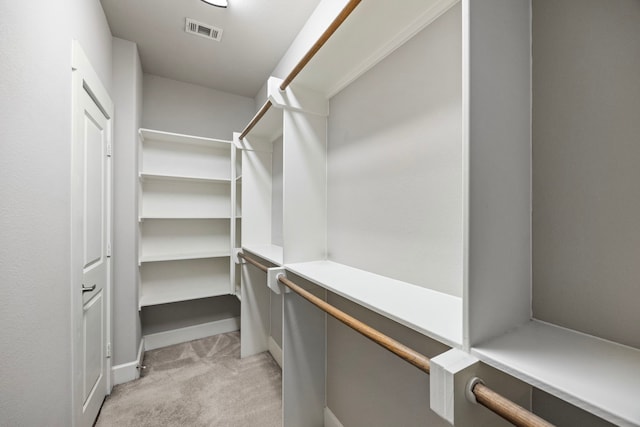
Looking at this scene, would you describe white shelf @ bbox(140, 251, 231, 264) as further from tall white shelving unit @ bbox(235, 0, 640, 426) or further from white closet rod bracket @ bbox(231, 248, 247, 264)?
tall white shelving unit @ bbox(235, 0, 640, 426)

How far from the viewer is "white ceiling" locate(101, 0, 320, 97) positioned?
168 centimetres

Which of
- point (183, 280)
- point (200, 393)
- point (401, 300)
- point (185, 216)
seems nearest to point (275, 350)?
point (200, 393)

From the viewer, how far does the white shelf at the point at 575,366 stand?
0.39 meters

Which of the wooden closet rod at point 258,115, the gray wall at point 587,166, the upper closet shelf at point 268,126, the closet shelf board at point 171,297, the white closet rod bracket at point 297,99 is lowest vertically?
the closet shelf board at point 171,297

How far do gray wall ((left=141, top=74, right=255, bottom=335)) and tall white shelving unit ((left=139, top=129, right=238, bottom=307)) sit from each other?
224 mm

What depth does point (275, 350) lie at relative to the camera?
2311 millimetres

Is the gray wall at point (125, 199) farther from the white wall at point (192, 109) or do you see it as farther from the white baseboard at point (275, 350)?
the white baseboard at point (275, 350)

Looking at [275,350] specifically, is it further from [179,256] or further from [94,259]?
[94,259]

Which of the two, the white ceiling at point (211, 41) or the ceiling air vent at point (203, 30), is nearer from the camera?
the white ceiling at point (211, 41)

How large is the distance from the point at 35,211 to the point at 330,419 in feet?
5.59

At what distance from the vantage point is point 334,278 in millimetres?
1099

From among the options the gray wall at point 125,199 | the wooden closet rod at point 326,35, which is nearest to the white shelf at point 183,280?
the gray wall at point 125,199

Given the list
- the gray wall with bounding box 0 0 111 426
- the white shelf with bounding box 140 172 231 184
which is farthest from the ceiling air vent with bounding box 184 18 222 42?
the white shelf with bounding box 140 172 231 184

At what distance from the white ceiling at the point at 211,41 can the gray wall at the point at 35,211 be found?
60cm
